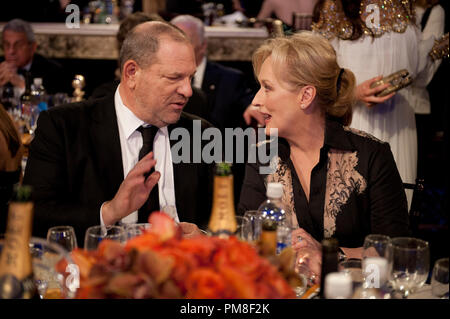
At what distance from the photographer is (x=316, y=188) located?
7.59ft

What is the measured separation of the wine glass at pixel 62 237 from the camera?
166 cm

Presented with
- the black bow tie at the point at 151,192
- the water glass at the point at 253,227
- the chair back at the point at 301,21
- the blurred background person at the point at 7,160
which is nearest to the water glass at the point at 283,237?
the water glass at the point at 253,227

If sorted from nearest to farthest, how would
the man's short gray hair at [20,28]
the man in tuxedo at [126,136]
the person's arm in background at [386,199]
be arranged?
1. the person's arm in background at [386,199]
2. the man in tuxedo at [126,136]
3. the man's short gray hair at [20,28]

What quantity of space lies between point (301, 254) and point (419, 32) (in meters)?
2.02

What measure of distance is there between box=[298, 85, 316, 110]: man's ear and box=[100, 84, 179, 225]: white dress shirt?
1.90 feet

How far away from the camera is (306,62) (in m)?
2.33

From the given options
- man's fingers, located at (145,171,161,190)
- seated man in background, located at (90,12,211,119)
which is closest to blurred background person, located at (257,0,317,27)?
seated man in background, located at (90,12,211,119)

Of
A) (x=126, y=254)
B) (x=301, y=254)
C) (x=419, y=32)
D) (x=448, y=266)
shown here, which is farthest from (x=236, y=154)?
(x=126, y=254)

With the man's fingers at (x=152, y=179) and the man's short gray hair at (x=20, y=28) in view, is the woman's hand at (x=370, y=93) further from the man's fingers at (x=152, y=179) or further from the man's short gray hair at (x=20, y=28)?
the man's short gray hair at (x=20, y=28)

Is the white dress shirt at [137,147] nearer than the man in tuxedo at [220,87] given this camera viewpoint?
Yes

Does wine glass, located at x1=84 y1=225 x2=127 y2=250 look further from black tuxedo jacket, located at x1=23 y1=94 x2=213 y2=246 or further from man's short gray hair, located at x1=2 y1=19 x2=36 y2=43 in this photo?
man's short gray hair, located at x1=2 y1=19 x2=36 y2=43

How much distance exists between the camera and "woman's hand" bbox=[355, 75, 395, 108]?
318 cm

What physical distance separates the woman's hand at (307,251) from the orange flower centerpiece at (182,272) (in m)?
0.51

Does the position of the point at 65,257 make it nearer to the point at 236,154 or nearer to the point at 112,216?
the point at 112,216
